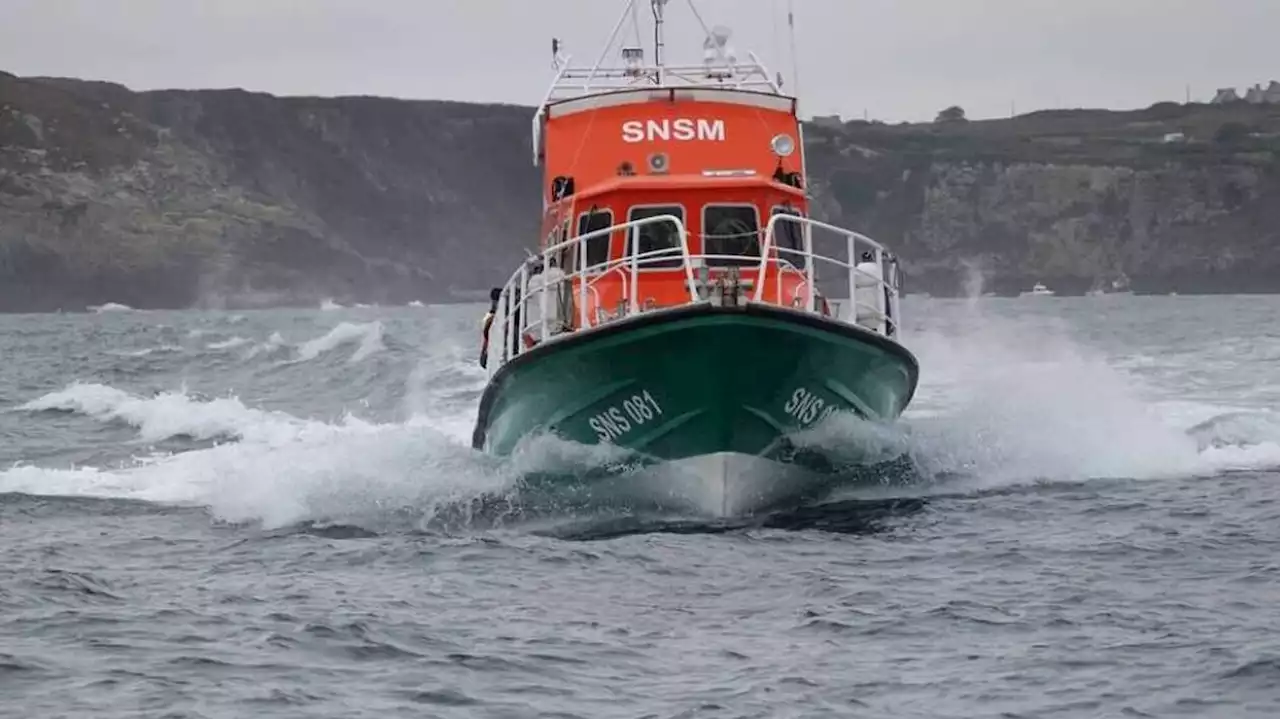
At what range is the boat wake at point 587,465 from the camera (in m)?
13.6

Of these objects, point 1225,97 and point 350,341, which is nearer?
point 350,341

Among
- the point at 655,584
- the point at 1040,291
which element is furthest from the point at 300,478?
the point at 1040,291

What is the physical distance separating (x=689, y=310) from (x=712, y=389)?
687 millimetres

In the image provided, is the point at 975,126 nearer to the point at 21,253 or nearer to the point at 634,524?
the point at 21,253

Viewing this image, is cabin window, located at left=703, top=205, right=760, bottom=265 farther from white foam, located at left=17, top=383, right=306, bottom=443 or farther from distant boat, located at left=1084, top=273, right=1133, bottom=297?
distant boat, located at left=1084, top=273, right=1133, bottom=297

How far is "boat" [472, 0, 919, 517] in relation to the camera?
1272cm

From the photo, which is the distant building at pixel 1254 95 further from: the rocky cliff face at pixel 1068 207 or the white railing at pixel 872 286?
the white railing at pixel 872 286

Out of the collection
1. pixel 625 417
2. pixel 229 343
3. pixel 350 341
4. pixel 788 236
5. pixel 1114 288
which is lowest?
pixel 1114 288

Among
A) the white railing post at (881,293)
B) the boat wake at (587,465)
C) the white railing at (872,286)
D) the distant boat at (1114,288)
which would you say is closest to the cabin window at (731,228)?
the white railing at (872,286)

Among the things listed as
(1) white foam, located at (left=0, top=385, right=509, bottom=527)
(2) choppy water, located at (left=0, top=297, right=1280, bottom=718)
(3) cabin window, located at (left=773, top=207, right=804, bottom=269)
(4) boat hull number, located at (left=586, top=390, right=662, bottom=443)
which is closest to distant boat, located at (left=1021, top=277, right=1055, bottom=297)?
(2) choppy water, located at (left=0, top=297, right=1280, bottom=718)

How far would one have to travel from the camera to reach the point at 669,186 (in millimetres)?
14758

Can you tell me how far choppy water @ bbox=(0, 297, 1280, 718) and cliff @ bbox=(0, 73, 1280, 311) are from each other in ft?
274

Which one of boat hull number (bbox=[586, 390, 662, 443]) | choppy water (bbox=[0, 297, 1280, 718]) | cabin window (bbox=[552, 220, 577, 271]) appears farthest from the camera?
cabin window (bbox=[552, 220, 577, 271])

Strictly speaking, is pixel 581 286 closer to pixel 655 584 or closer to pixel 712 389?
pixel 712 389
